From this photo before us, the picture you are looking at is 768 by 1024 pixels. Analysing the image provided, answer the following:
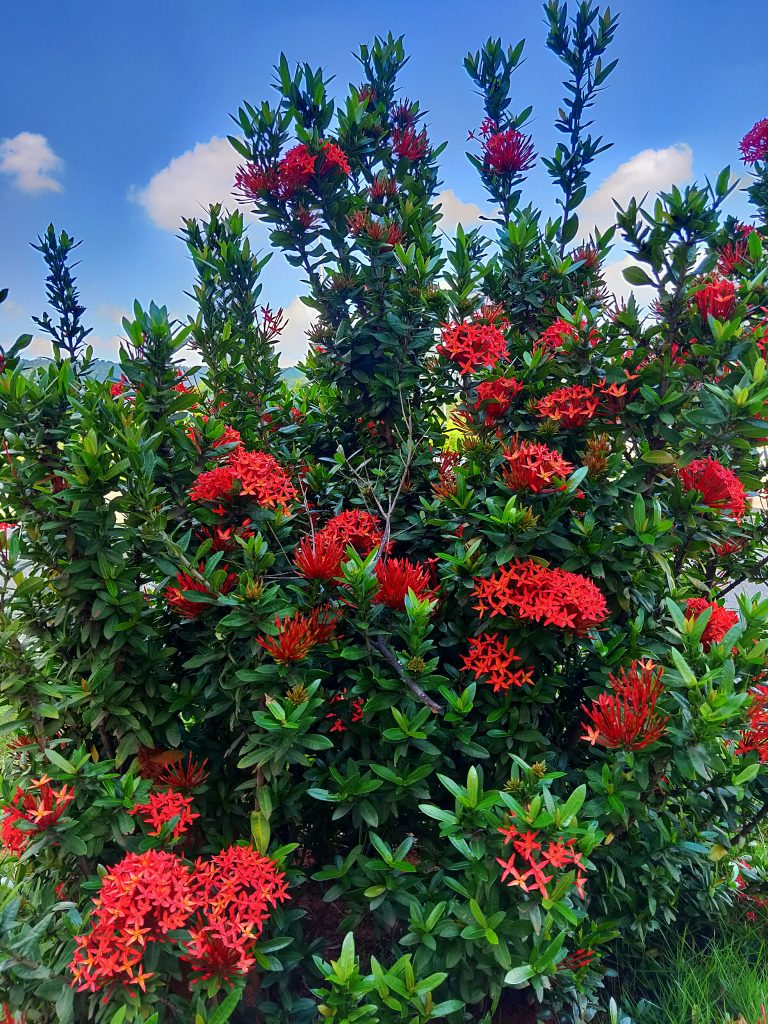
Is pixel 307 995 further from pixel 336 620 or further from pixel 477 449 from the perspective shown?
pixel 477 449

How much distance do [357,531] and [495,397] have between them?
602mm

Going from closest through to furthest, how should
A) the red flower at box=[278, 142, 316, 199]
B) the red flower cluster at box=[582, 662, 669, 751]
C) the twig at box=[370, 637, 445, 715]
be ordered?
the red flower cluster at box=[582, 662, 669, 751]
the twig at box=[370, 637, 445, 715]
the red flower at box=[278, 142, 316, 199]

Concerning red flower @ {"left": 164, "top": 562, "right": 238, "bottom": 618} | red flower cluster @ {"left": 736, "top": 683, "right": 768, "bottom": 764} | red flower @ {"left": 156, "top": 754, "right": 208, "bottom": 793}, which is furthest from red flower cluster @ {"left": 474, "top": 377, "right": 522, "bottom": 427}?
red flower @ {"left": 156, "top": 754, "right": 208, "bottom": 793}

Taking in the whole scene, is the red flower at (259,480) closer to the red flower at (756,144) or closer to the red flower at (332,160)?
the red flower at (332,160)

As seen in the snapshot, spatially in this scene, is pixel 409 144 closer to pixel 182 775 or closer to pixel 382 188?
pixel 382 188

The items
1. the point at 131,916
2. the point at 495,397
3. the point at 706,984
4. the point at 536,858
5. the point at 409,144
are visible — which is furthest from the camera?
the point at 409,144

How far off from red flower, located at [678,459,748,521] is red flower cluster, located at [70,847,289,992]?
1.59 m

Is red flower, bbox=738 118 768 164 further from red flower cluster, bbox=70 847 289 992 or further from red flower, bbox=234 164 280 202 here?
red flower cluster, bbox=70 847 289 992

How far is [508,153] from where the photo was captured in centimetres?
280

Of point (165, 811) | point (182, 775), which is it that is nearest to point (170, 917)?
point (165, 811)

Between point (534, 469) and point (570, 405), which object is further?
point (570, 405)

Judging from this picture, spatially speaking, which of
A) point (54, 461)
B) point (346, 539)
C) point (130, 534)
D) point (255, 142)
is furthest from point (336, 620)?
point (255, 142)

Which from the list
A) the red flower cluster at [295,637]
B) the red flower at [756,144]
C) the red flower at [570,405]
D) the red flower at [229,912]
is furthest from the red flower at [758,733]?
the red flower at [756,144]

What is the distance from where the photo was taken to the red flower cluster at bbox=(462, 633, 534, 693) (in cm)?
180
